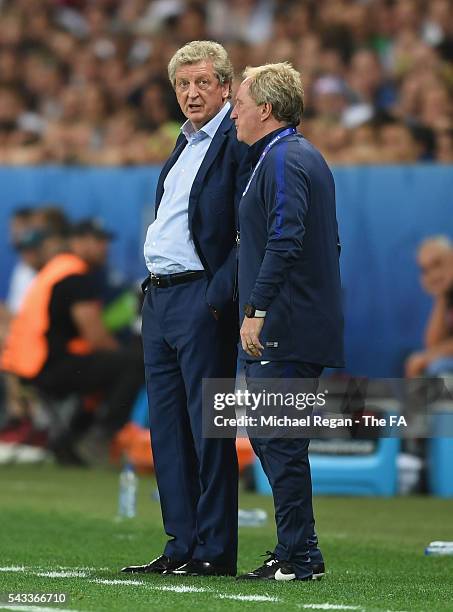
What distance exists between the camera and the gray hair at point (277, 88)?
6.05 metres

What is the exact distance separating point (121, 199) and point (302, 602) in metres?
8.13

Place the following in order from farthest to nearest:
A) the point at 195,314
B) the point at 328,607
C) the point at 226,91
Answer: the point at 226,91, the point at 195,314, the point at 328,607

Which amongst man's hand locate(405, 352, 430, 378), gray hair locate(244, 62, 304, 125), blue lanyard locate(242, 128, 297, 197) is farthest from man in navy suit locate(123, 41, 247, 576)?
man's hand locate(405, 352, 430, 378)

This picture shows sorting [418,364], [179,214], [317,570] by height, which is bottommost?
[317,570]

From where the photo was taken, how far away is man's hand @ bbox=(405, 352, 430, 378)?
1143 centimetres

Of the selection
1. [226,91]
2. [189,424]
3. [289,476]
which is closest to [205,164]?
[226,91]

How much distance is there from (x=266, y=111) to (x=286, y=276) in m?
0.67

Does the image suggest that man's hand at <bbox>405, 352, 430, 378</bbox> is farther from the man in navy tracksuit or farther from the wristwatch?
the wristwatch

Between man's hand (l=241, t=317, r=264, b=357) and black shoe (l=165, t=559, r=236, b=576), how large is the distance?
97cm

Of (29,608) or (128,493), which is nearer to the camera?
(29,608)

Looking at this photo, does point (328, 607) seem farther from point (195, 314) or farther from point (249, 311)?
point (195, 314)

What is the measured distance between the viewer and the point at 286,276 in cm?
591

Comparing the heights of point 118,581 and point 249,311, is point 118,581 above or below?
below

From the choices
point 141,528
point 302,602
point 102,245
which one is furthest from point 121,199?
point 302,602
